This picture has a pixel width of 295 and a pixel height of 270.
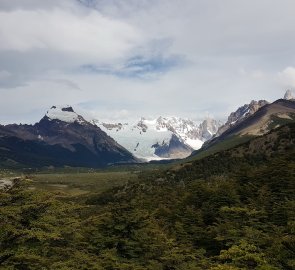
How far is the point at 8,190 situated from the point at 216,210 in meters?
34.9

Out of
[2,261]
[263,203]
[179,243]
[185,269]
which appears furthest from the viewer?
[263,203]

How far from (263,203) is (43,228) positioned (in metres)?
34.9

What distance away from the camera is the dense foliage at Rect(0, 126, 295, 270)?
32500mm

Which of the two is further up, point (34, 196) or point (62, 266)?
point (34, 196)

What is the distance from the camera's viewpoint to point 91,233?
1858 inches

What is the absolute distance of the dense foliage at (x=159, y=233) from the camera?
32.5m

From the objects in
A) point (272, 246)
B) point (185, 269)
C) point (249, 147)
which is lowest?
point (185, 269)

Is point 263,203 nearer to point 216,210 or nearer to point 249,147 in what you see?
point 216,210

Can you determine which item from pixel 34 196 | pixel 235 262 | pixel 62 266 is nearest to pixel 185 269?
pixel 235 262

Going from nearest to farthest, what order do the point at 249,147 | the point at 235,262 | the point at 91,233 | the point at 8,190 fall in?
1. the point at 235,262
2. the point at 8,190
3. the point at 91,233
4. the point at 249,147

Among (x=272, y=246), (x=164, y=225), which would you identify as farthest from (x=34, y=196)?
(x=164, y=225)

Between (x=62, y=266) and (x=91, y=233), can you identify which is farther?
(x=91, y=233)

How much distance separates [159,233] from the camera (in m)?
48.5

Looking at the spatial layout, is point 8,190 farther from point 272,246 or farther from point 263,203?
point 263,203
